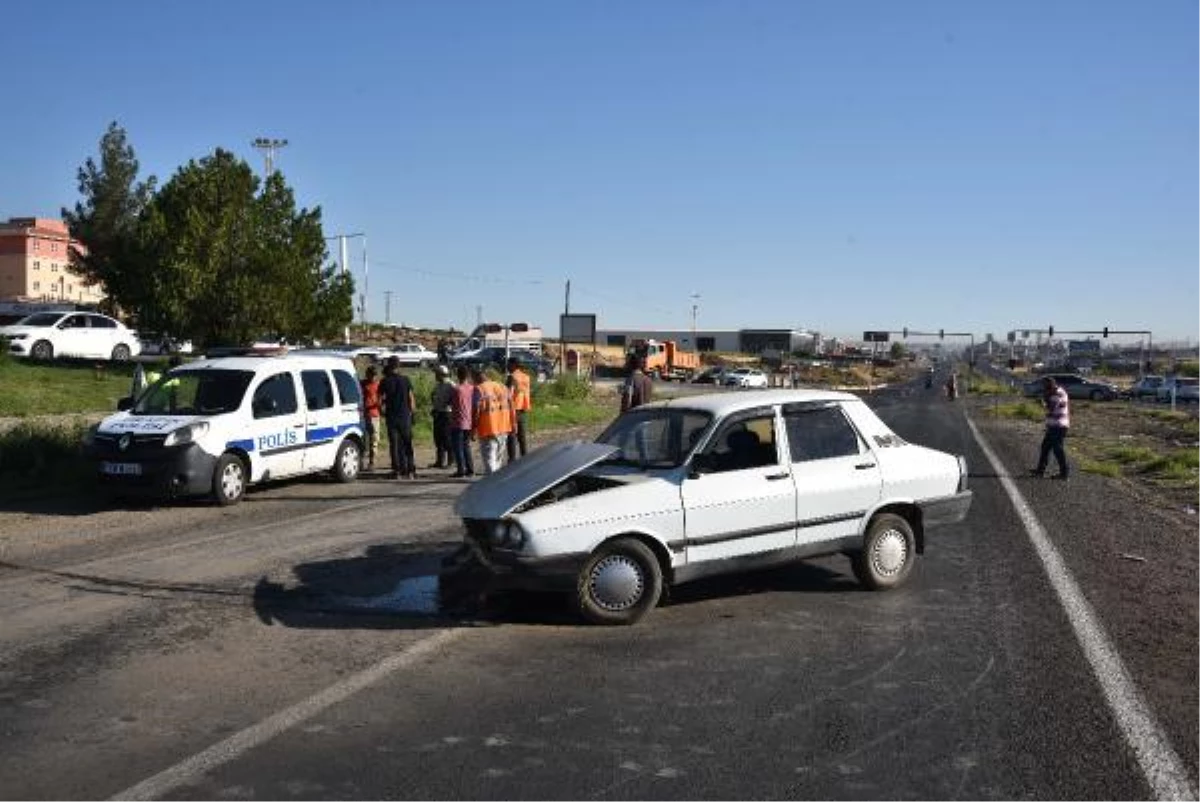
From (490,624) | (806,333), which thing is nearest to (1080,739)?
(490,624)

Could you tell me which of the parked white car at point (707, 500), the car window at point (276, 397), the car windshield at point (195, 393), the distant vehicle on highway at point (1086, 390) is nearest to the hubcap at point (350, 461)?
the car window at point (276, 397)

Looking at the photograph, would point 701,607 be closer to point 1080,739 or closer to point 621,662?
point 621,662

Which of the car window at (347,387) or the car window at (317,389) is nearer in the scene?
the car window at (317,389)

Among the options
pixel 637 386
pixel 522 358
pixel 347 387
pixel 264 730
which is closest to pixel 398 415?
pixel 347 387

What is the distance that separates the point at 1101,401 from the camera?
208ft

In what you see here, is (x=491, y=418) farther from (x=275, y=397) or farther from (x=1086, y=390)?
(x=1086, y=390)

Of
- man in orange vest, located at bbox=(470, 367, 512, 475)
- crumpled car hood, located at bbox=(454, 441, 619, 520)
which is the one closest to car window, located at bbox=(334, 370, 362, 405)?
man in orange vest, located at bbox=(470, 367, 512, 475)

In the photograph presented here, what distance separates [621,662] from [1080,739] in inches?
96.9

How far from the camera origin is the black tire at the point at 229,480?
12836 millimetres

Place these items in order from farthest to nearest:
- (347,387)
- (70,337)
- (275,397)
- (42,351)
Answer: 1. (70,337)
2. (42,351)
3. (347,387)
4. (275,397)

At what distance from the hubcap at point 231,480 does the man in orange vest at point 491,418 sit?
3002 millimetres

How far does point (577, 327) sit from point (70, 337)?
15444 mm

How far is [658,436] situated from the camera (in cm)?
809

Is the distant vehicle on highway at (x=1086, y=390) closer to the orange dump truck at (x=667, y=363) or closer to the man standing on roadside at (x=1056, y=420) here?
the orange dump truck at (x=667, y=363)
